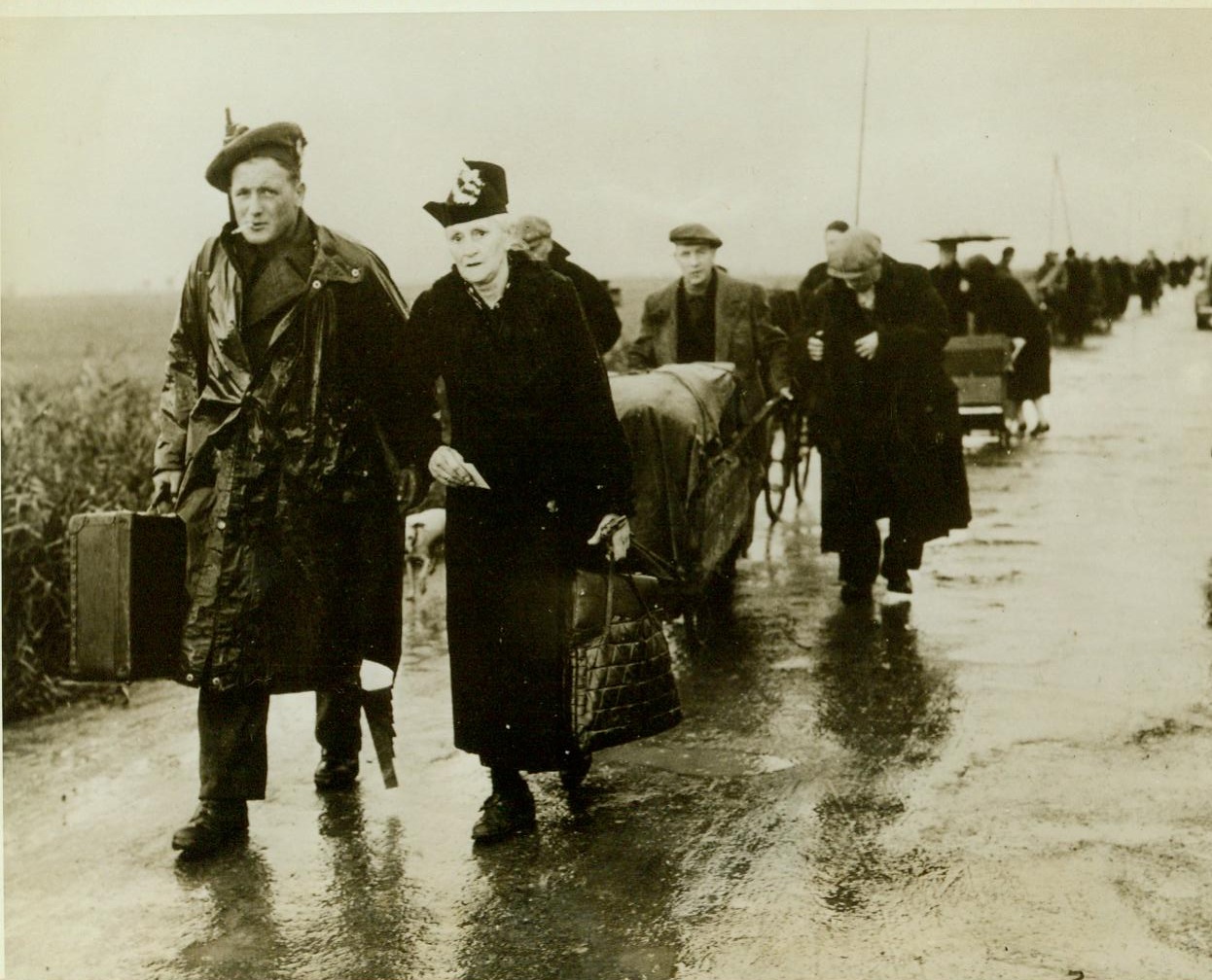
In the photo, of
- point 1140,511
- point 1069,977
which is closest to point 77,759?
point 1069,977

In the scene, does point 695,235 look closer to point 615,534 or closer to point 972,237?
point 972,237

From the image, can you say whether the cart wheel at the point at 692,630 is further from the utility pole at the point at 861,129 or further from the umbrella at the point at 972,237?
the umbrella at the point at 972,237

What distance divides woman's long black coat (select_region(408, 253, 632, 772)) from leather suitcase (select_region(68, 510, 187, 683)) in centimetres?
88

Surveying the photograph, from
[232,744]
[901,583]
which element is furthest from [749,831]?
[901,583]

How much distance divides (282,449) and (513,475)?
73 cm

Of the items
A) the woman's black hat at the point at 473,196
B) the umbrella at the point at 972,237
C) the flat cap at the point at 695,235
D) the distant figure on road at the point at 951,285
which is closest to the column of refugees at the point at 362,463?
the woman's black hat at the point at 473,196

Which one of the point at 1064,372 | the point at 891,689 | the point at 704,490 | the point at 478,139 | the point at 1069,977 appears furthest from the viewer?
the point at 1064,372

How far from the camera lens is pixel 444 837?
14.7ft

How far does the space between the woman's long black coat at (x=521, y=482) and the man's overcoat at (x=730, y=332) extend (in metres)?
3.18

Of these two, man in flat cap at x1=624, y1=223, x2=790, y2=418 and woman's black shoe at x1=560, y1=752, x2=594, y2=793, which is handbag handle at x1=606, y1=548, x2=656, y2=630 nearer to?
woman's black shoe at x1=560, y1=752, x2=594, y2=793

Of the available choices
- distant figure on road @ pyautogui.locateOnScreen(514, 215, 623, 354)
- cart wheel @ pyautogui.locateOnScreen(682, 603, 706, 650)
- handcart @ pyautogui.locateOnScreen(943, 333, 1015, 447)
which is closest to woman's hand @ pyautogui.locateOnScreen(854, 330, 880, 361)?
distant figure on road @ pyautogui.locateOnScreen(514, 215, 623, 354)

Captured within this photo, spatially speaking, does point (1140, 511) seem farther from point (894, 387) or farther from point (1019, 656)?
point (1019, 656)

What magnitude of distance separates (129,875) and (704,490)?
298 centimetres

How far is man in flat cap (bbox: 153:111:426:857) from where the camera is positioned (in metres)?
4.44
